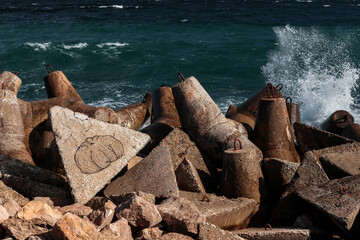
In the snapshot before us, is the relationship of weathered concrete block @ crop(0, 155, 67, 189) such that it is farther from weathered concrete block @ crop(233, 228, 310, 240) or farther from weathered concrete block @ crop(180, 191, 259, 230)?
weathered concrete block @ crop(233, 228, 310, 240)

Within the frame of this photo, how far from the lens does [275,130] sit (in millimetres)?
5332

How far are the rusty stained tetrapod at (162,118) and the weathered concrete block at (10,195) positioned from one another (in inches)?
70.5

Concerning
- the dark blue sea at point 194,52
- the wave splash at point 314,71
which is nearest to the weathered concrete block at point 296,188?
the wave splash at point 314,71

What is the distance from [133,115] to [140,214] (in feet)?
12.1

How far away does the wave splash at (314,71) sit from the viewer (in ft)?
37.2

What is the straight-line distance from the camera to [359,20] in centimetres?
2880

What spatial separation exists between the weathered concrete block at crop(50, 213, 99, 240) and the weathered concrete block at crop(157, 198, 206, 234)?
2.07ft

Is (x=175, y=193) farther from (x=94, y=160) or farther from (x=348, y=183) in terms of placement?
(x=348, y=183)

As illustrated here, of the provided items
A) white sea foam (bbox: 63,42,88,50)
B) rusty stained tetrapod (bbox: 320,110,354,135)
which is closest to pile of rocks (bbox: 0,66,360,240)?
rusty stained tetrapod (bbox: 320,110,354,135)

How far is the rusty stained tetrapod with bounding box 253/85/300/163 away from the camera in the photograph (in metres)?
5.30

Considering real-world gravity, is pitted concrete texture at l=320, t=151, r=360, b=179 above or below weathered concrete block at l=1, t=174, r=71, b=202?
above

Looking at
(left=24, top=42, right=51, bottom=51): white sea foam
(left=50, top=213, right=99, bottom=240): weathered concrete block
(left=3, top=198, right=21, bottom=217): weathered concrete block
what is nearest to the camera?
(left=50, top=213, right=99, bottom=240): weathered concrete block

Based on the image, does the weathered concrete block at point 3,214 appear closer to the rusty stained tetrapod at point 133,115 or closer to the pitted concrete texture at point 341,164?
the pitted concrete texture at point 341,164

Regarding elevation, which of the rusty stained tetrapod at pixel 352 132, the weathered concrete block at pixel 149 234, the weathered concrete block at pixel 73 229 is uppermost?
the weathered concrete block at pixel 73 229
